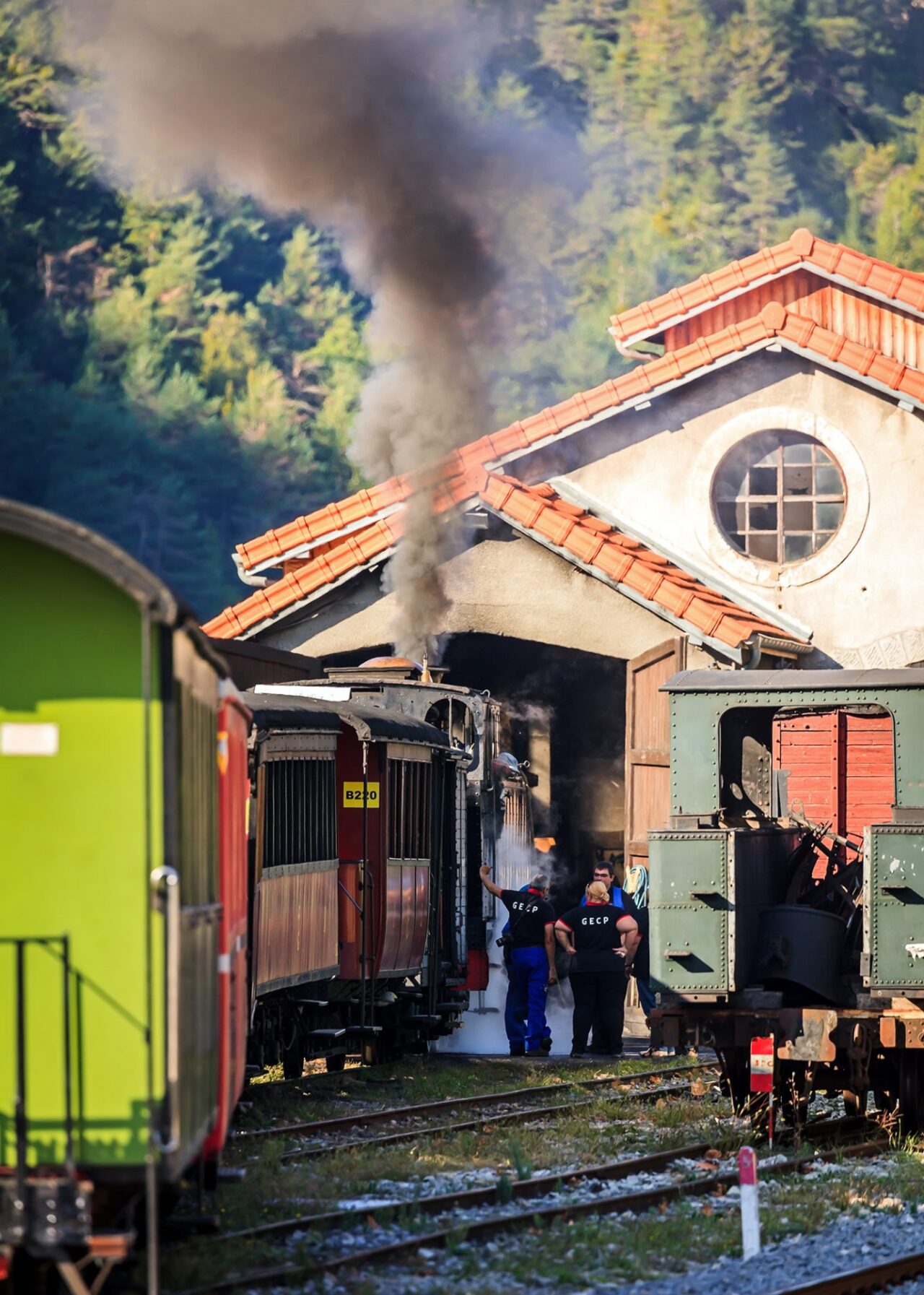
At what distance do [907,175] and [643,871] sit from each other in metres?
40.6

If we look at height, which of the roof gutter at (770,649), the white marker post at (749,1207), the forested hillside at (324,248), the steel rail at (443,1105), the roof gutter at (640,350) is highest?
the forested hillside at (324,248)

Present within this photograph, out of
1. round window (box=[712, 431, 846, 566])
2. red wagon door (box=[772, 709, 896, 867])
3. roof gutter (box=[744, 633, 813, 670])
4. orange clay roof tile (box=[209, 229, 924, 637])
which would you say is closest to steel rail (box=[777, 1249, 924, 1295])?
roof gutter (box=[744, 633, 813, 670])

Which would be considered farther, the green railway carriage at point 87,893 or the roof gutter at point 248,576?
the roof gutter at point 248,576

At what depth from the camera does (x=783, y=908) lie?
1255cm

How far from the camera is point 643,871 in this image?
19.7 meters

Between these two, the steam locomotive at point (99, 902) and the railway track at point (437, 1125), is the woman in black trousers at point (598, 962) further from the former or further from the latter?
the steam locomotive at point (99, 902)

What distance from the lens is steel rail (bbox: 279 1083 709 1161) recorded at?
460 inches

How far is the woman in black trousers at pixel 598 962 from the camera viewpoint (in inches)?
667

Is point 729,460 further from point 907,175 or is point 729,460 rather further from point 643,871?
point 907,175

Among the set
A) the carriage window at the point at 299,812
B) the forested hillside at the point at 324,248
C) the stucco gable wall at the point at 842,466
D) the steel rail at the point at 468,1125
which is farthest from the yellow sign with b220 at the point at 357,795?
the forested hillside at the point at 324,248

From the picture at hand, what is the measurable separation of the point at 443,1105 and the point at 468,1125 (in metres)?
1.05

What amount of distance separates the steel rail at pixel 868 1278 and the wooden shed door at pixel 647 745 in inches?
445

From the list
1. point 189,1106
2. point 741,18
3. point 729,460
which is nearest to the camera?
point 189,1106

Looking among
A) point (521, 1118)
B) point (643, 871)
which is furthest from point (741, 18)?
point (521, 1118)
